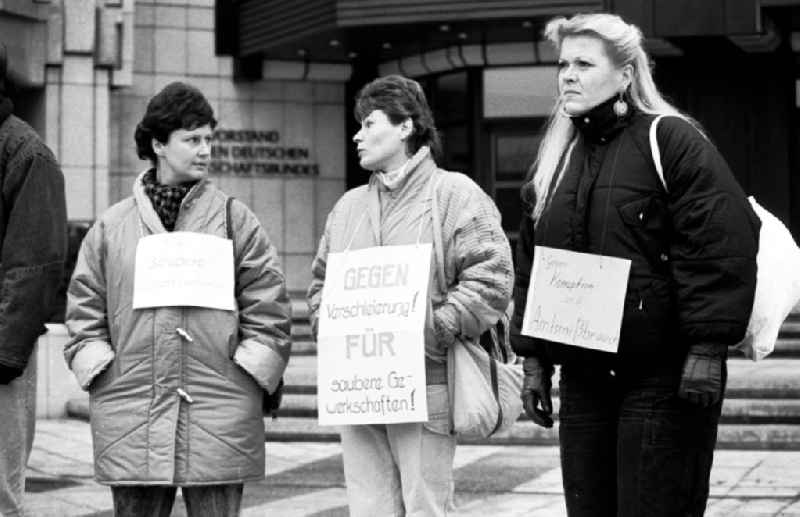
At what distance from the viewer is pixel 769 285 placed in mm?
4953

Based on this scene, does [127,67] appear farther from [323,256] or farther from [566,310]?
[566,310]

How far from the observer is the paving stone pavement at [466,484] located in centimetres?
922


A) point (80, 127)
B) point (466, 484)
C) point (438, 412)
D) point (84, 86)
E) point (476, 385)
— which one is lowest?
point (466, 484)

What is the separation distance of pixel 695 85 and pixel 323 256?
1493 centimetres

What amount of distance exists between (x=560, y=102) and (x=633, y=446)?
1144 mm

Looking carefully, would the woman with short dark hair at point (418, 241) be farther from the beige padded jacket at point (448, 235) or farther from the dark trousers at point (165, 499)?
the dark trousers at point (165, 499)

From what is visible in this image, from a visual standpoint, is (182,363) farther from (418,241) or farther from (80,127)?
(80,127)

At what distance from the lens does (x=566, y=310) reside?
5156mm

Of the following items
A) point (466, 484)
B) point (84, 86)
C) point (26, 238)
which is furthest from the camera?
point (84, 86)

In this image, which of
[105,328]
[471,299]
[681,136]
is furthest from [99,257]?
[681,136]

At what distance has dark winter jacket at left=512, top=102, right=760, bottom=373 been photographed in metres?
4.80

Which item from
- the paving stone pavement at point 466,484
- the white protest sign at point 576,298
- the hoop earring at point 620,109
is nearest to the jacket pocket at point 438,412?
the white protest sign at point 576,298

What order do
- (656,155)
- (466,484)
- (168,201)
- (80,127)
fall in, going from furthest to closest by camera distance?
(80,127), (466,484), (168,201), (656,155)

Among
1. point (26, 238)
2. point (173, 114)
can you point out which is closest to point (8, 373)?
point (26, 238)
